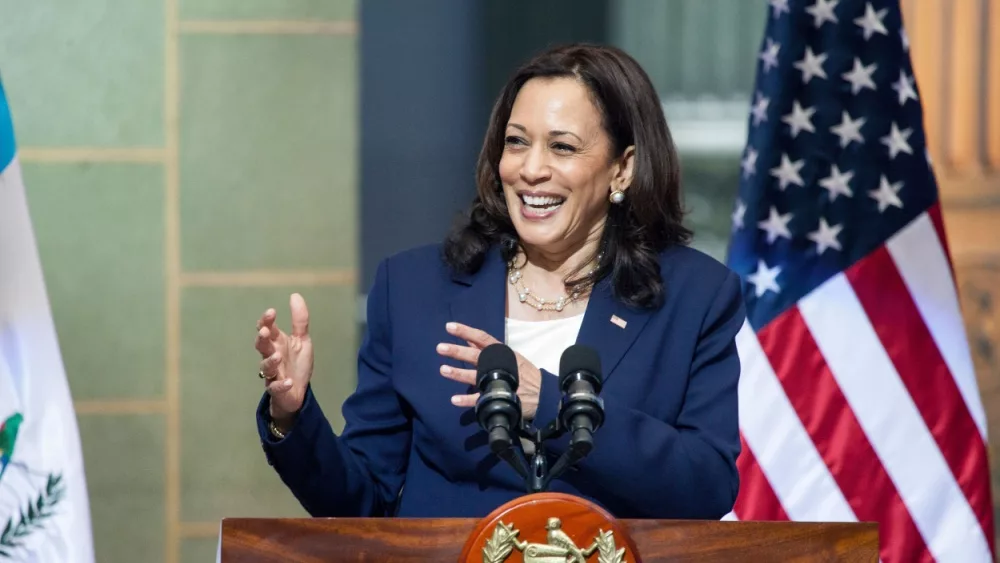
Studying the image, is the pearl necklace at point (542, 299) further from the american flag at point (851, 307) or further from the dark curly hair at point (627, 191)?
the american flag at point (851, 307)

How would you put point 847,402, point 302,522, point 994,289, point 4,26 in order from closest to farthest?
→ point 302,522 < point 847,402 < point 4,26 < point 994,289

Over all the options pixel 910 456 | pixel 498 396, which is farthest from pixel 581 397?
pixel 910 456

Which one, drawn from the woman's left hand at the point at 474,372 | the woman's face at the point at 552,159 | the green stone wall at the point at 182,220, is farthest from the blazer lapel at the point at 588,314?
the green stone wall at the point at 182,220

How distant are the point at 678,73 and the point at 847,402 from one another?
6.77ft

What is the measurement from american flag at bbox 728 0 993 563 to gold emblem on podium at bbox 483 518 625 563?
1.52 meters

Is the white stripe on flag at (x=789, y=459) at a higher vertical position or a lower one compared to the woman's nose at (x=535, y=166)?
lower

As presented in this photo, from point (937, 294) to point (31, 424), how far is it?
204 centimetres

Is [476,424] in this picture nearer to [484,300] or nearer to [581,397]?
[484,300]

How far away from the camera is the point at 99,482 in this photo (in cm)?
374

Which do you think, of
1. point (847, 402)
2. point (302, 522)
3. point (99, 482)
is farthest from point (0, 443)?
point (847, 402)

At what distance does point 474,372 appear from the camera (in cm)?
187

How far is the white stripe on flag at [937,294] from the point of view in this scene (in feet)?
10.1

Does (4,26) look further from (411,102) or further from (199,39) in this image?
(411,102)

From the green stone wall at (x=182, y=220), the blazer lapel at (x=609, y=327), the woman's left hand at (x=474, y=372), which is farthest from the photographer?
the green stone wall at (x=182, y=220)
